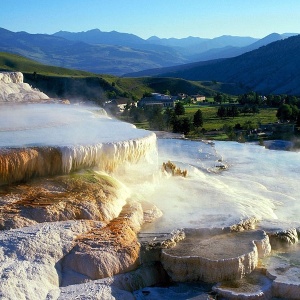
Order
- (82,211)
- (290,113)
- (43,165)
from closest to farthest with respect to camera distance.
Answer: (82,211) < (43,165) < (290,113)

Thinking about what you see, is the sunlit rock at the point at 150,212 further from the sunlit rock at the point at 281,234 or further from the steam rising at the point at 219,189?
the sunlit rock at the point at 281,234

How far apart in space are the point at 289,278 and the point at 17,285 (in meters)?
5.46

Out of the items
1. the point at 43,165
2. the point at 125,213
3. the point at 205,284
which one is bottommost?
the point at 205,284

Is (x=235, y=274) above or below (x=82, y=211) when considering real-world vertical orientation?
below

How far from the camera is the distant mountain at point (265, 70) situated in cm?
12331

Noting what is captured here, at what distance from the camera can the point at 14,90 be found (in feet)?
79.0

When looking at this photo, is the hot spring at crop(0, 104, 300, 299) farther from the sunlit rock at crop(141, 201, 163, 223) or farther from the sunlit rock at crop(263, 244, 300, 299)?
the sunlit rock at crop(263, 244, 300, 299)

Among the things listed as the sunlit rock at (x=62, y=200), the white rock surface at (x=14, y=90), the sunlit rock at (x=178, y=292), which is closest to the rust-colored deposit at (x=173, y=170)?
the sunlit rock at (x=62, y=200)

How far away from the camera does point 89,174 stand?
1372cm

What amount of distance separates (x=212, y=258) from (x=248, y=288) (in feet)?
3.17

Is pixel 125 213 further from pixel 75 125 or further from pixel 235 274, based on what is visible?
pixel 75 125

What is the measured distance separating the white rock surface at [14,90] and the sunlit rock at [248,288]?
49.7 ft

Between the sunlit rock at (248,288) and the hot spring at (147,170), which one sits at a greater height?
the hot spring at (147,170)

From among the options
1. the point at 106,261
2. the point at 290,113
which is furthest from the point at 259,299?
the point at 290,113
